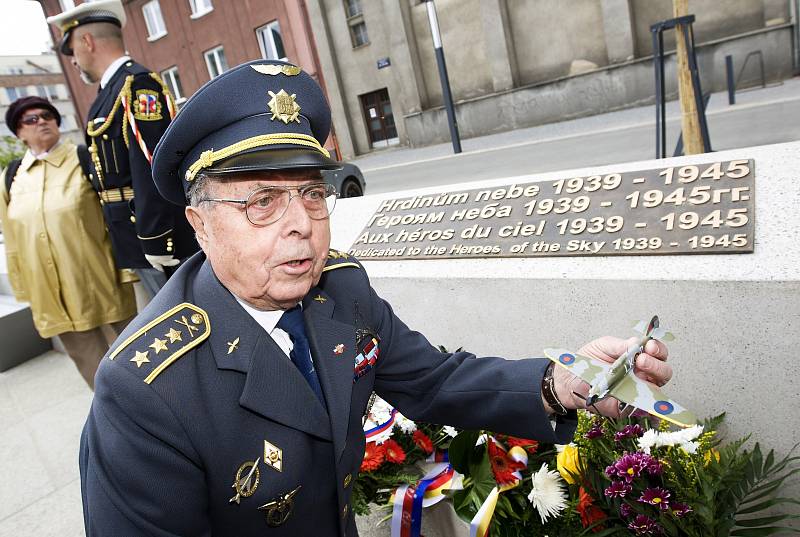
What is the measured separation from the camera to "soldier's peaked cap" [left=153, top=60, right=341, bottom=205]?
1.22 meters

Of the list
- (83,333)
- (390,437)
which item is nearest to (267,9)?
(83,333)

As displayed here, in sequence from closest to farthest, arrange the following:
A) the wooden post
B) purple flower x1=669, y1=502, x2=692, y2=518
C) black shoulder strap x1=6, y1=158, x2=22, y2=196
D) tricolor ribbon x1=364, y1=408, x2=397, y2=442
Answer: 1. purple flower x1=669, y1=502, x2=692, y2=518
2. tricolor ribbon x1=364, y1=408, x2=397, y2=442
3. black shoulder strap x1=6, y1=158, x2=22, y2=196
4. the wooden post

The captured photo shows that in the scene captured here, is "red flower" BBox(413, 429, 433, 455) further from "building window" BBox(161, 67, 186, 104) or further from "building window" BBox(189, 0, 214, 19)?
"building window" BBox(161, 67, 186, 104)

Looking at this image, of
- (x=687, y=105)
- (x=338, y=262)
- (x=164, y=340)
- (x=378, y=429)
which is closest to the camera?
(x=164, y=340)

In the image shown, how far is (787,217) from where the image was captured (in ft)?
6.25

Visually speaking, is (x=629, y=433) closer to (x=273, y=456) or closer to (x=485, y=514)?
(x=485, y=514)

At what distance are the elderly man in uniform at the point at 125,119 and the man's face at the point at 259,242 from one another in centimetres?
181

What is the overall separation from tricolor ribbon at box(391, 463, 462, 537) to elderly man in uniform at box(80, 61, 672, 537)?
2.10 ft

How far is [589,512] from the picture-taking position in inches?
69.6

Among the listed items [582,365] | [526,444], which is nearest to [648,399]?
[582,365]

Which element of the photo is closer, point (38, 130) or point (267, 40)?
point (38, 130)

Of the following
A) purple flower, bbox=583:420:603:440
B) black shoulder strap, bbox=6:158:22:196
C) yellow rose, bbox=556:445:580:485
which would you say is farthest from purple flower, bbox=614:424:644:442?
black shoulder strap, bbox=6:158:22:196

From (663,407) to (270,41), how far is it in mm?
20530

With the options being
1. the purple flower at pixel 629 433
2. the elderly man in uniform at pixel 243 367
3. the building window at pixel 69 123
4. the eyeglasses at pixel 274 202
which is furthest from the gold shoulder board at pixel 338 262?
the building window at pixel 69 123
